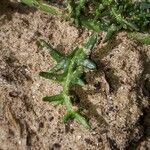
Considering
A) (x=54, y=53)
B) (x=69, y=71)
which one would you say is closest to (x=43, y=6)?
(x=54, y=53)

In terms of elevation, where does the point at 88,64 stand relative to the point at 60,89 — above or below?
above

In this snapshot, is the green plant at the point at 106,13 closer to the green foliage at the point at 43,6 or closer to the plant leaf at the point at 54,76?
the green foliage at the point at 43,6

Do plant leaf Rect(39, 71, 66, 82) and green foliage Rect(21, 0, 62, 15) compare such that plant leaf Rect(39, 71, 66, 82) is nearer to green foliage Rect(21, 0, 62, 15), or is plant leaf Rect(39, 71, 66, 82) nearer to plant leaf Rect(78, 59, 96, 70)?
plant leaf Rect(78, 59, 96, 70)

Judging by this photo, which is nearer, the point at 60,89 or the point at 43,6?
the point at 60,89

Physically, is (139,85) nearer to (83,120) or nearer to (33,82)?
(83,120)

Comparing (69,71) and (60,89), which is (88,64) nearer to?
(69,71)

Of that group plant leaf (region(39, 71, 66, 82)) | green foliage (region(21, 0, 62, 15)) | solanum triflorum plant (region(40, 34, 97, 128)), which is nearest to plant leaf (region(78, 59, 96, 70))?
solanum triflorum plant (region(40, 34, 97, 128))

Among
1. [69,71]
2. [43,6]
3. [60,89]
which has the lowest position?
[60,89]
